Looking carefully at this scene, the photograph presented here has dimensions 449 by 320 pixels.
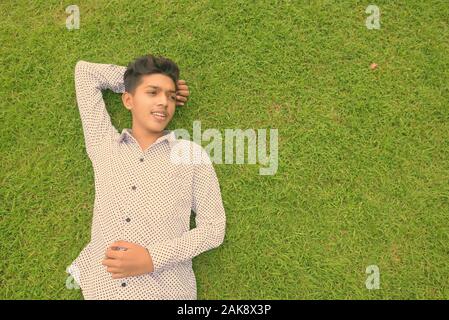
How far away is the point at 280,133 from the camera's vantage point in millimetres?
2916

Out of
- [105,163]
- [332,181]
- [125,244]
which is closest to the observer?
[125,244]

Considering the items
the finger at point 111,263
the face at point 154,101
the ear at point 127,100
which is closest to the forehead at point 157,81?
the face at point 154,101

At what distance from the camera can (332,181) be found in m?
2.88

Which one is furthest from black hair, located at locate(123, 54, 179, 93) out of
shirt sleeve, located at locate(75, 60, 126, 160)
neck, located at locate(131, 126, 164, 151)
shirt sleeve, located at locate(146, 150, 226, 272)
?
shirt sleeve, located at locate(146, 150, 226, 272)

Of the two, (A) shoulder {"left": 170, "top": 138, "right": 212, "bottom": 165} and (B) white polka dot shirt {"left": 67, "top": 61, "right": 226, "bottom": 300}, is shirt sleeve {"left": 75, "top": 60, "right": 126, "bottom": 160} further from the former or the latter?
(A) shoulder {"left": 170, "top": 138, "right": 212, "bottom": 165}

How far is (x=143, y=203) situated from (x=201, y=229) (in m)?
0.39

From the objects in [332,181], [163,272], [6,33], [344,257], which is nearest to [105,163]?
[163,272]

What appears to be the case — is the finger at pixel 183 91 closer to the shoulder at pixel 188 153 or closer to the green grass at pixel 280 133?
the green grass at pixel 280 133

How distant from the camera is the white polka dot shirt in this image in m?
2.50

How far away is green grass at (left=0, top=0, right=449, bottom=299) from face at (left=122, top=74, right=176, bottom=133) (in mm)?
352
